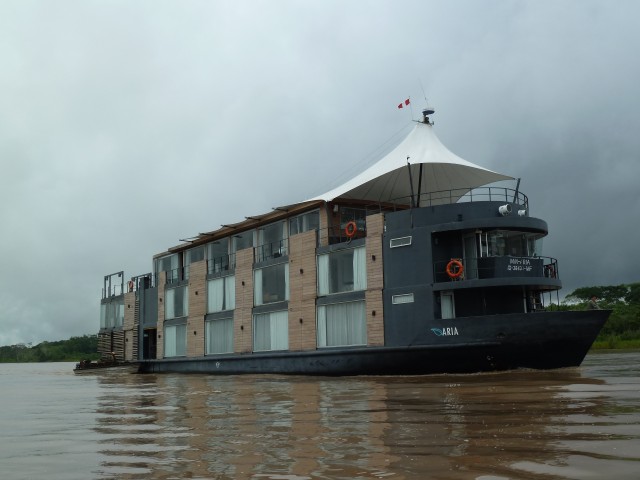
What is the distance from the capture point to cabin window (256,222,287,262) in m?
28.2

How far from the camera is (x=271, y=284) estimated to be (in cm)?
2802

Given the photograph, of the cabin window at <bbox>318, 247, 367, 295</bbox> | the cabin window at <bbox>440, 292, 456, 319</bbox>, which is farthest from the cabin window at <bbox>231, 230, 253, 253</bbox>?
the cabin window at <bbox>440, 292, 456, 319</bbox>

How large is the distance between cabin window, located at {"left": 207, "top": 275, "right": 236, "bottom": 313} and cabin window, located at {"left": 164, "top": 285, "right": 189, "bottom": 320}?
89.2 inches

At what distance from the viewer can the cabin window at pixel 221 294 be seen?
3064 centimetres

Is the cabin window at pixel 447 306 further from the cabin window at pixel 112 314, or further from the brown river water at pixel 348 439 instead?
the cabin window at pixel 112 314

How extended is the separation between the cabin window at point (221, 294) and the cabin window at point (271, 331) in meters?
2.32

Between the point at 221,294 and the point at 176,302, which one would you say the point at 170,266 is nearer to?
the point at 176,302

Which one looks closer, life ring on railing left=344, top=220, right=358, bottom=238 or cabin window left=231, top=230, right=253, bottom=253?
life ring on railing left=344, top=220, right=358, bottom=238

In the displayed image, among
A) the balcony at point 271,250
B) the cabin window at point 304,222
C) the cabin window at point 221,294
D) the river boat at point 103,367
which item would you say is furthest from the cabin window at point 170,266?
the cabin window at point 304,222

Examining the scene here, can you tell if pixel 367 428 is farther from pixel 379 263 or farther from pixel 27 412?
pixel 379 263

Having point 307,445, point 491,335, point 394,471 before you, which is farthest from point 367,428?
point 491,335

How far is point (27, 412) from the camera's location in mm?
12578

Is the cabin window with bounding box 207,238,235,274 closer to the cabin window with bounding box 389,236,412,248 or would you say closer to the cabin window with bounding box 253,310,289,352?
the cabin window with bounding box 253,310,289,352

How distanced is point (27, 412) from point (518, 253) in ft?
51.1
